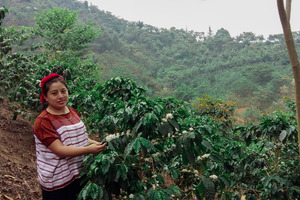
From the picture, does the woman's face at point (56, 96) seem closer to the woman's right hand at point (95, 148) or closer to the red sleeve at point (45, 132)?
the red sleeve at point (45, 132)

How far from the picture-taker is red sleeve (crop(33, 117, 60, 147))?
1.29 metres

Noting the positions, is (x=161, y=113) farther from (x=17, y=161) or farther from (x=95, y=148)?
(x=17, y=161)

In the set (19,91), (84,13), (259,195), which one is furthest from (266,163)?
(84,13)

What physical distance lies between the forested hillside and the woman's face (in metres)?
18.0

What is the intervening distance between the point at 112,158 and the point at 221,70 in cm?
3383

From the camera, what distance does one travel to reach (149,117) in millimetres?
1266

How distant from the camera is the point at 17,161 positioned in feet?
12.0

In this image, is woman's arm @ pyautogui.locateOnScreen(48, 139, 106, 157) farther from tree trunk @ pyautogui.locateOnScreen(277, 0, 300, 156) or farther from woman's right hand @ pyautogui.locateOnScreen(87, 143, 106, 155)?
tree trunk @ pyautogui.locateOnScreen(277, 0, 300, 156)

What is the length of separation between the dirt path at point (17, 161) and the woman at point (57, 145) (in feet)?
4.71

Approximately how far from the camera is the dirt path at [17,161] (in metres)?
2.71

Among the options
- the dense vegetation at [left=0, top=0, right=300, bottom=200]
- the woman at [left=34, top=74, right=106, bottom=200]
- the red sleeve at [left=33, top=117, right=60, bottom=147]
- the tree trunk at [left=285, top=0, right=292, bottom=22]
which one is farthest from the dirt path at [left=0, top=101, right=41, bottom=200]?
the tree trunk at [left=285, top=0, right=292, bottom=22]

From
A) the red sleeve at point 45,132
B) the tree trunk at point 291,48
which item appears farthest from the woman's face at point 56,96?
the tree trunk at point 291,48

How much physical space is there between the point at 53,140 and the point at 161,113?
0.63 m

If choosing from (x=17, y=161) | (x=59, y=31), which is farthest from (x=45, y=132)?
(x=59, y=31)
